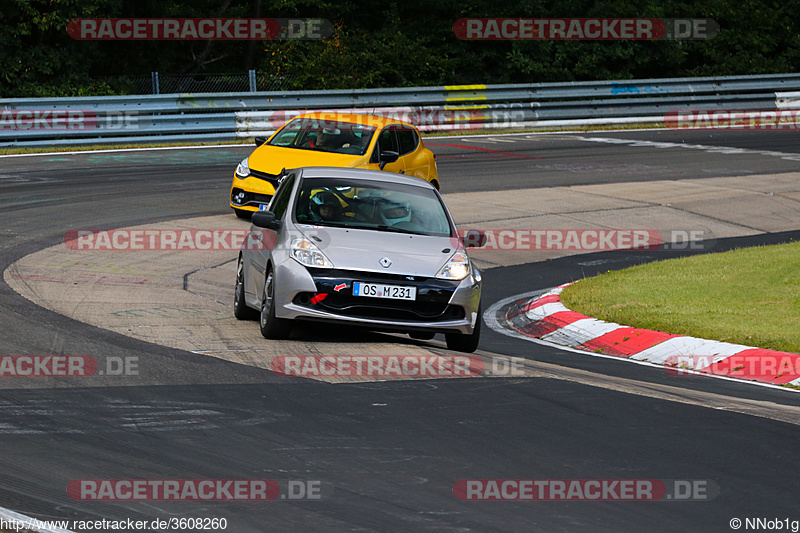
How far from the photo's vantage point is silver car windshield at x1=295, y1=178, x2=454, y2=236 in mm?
10211

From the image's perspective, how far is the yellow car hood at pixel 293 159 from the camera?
16469mm

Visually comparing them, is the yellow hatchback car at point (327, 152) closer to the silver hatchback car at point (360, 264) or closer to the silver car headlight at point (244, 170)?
the silver car headlight at point (244, 170)

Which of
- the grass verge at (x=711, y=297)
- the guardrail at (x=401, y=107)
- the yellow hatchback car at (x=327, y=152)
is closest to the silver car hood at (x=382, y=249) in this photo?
the grass verge at (x=711, y=297)

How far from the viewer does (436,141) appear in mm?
28219

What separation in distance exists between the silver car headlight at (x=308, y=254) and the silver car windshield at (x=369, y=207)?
21.9 inches

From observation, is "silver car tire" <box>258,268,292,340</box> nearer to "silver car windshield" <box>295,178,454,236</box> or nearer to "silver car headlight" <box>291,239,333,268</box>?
"silver car headlight" <box>291,239,333,268</box>

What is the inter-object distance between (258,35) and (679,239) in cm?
1983

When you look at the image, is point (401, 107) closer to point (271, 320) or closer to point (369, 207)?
Answer: point (369, 207)

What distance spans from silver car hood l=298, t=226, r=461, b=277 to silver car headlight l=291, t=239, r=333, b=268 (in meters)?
0.05

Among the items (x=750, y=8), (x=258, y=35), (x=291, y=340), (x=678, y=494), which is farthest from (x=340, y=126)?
(x=750, y=8)

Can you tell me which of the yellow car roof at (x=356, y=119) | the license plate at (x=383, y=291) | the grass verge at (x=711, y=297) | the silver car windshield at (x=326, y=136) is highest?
the yellow car roof at (x=356, y=119)

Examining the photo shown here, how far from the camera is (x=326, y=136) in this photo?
17.5 metres

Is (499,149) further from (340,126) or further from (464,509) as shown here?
(464,509)

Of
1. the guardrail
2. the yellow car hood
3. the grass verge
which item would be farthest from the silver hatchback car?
the guardrail
